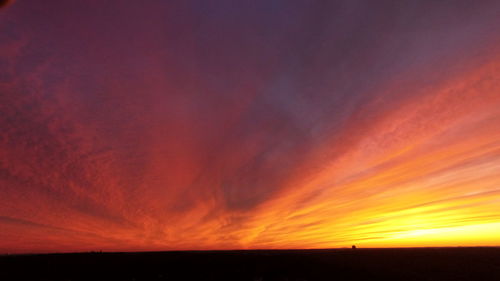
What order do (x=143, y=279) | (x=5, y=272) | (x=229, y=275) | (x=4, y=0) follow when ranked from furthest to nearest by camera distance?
(x=5, y=272), (x=229, y=275), (x=143, y=279), (x=4, y=0)

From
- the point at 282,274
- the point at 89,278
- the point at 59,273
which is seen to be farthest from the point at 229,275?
the point at 59,273

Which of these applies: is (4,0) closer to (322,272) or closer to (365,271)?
(322,272)

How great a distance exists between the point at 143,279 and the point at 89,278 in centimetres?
605

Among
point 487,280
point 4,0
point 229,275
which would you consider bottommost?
point 487,280

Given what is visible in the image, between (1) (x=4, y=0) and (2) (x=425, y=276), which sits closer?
(1) (x=4, y=0)

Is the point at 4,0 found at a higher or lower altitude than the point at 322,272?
higher

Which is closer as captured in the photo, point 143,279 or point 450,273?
point 143,279

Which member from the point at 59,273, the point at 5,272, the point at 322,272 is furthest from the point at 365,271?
the point at 5,272

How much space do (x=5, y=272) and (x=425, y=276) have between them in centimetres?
5161

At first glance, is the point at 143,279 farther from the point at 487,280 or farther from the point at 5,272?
the point at 487,280

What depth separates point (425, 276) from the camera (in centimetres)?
3472

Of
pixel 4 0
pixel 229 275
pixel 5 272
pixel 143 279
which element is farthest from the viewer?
pixel 5 272

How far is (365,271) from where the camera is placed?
37.2 m

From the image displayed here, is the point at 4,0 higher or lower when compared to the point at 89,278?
higher
